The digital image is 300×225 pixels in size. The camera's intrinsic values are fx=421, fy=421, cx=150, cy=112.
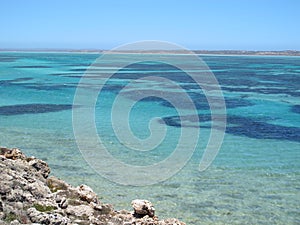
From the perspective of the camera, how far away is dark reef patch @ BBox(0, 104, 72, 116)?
33575mm

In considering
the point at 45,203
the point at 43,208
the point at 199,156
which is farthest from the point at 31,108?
the point at 43,208

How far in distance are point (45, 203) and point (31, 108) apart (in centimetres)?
2743

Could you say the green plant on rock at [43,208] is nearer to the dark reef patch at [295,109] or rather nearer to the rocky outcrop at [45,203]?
the rocky outcrop at [45,203]

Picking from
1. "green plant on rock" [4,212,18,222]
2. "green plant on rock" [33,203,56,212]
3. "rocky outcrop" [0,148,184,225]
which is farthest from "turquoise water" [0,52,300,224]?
"green plant on rock" [4,212,18,222]

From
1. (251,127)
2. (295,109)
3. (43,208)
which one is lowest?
(251,127)

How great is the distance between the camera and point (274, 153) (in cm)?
2236

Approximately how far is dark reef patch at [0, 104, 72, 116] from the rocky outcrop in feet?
73.2

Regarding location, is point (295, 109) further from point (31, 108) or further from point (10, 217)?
point (10, 217)

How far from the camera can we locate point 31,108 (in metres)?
35.7

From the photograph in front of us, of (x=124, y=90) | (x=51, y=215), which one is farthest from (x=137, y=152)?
(x=124, y=90)

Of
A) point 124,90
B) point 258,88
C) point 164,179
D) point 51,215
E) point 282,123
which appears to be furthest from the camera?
point 258,88

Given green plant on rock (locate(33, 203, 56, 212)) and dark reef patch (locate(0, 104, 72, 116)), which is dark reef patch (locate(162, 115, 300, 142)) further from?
green plant on rock (locate(33, 203, 56, 212))

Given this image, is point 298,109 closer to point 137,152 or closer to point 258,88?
point 258,88

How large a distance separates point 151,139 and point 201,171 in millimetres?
6252
